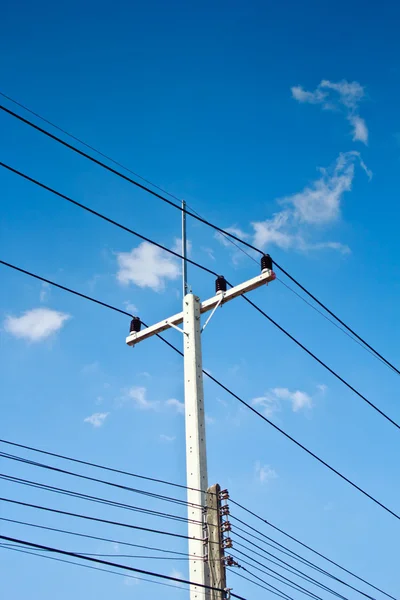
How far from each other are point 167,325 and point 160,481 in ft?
9.75

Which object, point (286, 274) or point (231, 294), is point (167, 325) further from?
point (286, 274)

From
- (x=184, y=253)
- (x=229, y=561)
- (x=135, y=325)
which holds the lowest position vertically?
(x=229, y=561)

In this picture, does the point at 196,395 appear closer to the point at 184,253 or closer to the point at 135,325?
the point at 135,325

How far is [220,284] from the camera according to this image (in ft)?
43.9

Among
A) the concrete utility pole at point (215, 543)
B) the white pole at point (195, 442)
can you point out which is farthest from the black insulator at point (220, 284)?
the concrete utility pole at point (215, 543)

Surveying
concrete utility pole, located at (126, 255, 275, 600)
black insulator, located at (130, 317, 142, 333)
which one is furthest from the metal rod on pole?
black insulator, located at (130, 317, 142, 333)

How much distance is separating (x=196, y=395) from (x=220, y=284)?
8.06 feet

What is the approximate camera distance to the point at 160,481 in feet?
41.2

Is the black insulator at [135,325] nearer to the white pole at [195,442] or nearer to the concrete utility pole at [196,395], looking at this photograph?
the concrete utility pole at [196,395]

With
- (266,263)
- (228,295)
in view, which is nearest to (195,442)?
(228,295)

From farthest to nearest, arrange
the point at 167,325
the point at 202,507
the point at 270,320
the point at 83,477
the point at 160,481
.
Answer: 1. the point at 270,320
2. the point at 167,325
3. the point at 160,481
4. the point at 83,477
5. the point at 202,507

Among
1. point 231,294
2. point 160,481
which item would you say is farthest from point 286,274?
point 160,481

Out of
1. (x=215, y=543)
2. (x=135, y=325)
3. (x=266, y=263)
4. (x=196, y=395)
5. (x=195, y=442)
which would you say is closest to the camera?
(x=215, y=543)

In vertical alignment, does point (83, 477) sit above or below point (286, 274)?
below
